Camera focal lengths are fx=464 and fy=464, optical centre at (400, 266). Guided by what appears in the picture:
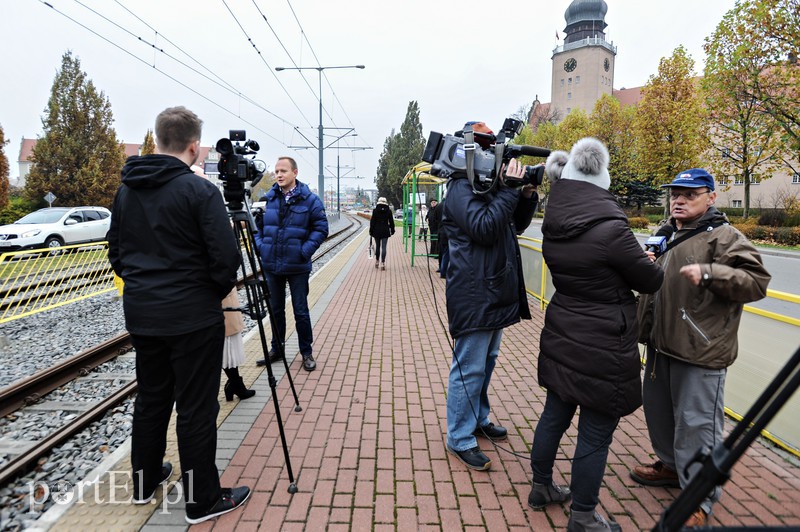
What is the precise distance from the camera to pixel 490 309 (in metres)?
2.90

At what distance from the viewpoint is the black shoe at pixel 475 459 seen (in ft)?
10.0

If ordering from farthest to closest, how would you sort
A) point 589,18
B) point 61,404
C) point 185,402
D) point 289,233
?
point 589,18 → point 289,233 → point 61,404 → point 185,402

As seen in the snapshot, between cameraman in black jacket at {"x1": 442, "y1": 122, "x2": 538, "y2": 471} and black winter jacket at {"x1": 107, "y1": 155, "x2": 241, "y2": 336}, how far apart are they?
1354 millimetres

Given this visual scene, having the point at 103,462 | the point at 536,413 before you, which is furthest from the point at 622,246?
the point at 103,462

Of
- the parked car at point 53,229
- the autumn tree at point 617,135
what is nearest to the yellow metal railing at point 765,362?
the parked car at point 53,229

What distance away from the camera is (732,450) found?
0.94 m

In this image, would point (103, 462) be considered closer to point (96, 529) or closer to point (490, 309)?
point (96, 529)

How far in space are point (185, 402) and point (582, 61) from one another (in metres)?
77.6

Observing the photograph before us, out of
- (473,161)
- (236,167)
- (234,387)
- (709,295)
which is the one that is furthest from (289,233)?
(709,295)

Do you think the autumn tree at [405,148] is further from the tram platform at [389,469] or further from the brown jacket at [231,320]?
the brown jacket at [231,320]

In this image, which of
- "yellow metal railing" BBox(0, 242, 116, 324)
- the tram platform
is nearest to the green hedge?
the tram platform

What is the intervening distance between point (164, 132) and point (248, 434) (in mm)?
2268

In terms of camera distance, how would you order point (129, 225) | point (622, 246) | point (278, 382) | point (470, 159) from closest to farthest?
point (622, 246) < point (129, 225) < point (470, 159) < point (278, 382)

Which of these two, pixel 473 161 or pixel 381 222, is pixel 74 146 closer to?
pixel 381 222
